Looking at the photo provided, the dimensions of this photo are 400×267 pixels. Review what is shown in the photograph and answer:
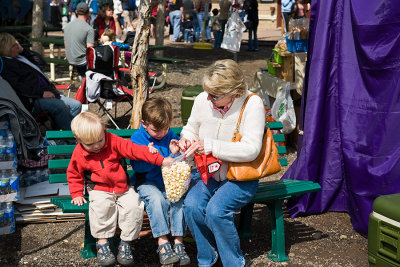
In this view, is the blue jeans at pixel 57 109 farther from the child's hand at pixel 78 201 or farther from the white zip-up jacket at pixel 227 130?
the white zip-up jacket at pixel 227 130

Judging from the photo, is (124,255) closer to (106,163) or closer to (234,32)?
(106,163)

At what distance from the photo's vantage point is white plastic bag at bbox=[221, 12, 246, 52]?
11.5 m

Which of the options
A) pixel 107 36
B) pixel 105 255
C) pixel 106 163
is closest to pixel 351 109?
pixel 106 163

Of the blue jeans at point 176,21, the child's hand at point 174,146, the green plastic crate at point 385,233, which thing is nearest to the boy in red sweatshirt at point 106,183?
the child's hand at point 174,146

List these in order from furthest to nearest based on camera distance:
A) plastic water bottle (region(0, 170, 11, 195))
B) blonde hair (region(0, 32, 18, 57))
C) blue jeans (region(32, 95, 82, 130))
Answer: blue jeans (region(32, 95, 82, 130)) < blonde hair (region(0, 32, 18, 57)) < plastic water bottle (region(0, 170, 11, 195))

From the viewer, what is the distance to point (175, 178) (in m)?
3.81

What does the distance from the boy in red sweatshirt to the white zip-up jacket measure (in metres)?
0.34

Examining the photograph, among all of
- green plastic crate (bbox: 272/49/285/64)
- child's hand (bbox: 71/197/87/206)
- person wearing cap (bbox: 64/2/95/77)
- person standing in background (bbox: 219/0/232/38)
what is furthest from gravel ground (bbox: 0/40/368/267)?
person standing in background (bbox: 219/0/232/38)

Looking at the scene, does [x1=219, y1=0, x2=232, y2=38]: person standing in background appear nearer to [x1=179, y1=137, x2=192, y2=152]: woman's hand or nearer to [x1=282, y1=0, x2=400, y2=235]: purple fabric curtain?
[x1=282, y1=0, x2=400, y2=235]: purple fabric curtain

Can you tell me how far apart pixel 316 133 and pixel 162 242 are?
193 centimetres

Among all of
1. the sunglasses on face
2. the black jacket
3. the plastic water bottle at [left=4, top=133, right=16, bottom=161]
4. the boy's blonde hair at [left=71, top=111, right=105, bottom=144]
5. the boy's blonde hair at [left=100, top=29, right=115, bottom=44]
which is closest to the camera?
the boy's blonde hair at [left=71, top=111, right=105, bottom=144]

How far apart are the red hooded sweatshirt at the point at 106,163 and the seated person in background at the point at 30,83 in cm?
203

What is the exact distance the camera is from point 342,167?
5117 mm

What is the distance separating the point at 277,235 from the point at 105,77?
4.05m
